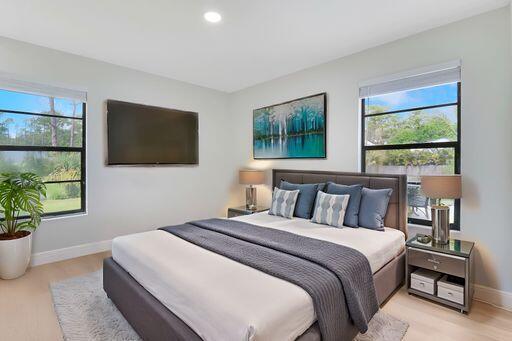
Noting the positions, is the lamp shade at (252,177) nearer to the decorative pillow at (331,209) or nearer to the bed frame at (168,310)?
the bed frame at (168,310)

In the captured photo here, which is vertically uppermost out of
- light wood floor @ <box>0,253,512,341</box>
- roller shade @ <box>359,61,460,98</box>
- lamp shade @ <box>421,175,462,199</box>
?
roller shade @ <box>359,61,460,98</box>

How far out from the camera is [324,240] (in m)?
2.40

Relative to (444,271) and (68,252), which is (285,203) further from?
(68,252)

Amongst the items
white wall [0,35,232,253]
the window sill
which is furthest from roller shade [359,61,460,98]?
the window sill

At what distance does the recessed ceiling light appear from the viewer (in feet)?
8.28

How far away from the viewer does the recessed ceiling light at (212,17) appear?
252cm

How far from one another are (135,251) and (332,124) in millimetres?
2868

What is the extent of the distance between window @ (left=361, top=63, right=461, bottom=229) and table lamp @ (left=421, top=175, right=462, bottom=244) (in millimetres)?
302

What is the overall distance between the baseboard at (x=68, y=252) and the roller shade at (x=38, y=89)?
1991 millimetres

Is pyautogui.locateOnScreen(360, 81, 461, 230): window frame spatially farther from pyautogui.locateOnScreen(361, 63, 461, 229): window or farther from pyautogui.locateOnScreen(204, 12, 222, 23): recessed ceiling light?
pyautogui.locateOnScreen(204, 12, 222, 23): recessed ceiling light

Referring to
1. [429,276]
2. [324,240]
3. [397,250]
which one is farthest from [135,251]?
[429,276]

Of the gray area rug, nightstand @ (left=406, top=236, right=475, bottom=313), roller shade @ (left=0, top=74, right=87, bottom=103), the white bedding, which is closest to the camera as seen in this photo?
the white bedding

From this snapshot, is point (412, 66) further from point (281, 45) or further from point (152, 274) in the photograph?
point (152, 274)

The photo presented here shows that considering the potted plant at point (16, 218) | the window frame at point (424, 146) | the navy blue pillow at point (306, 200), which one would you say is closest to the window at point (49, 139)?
the potted plant at point (16, 218)
